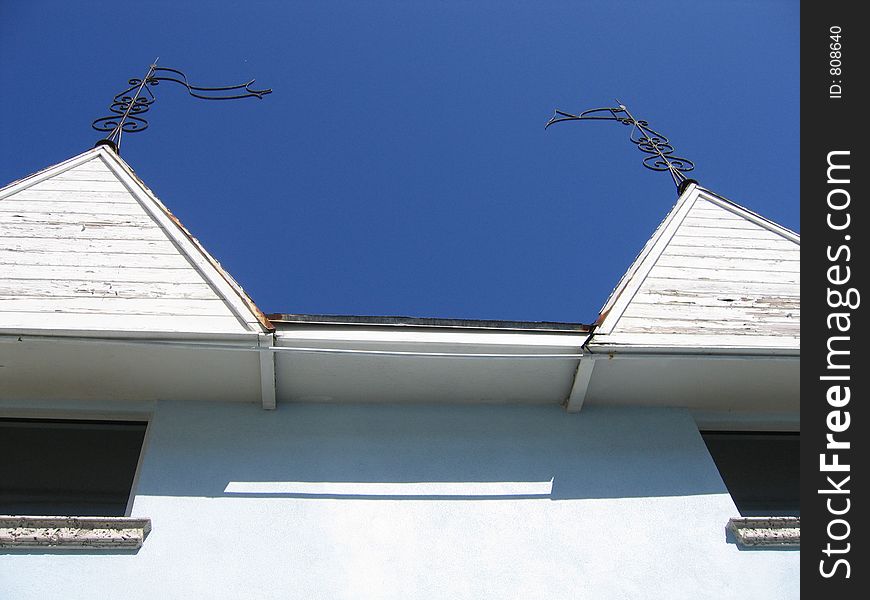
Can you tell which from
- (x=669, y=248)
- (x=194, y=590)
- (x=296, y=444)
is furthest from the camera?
(x=669, y=248)

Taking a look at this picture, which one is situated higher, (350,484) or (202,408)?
(202,408)

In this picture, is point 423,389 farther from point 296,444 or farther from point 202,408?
point 202,408

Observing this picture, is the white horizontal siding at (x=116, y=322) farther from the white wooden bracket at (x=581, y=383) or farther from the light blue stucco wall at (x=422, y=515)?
the white wooden bracket at (x=581, y=383)

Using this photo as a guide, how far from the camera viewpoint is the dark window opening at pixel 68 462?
16.0 feet

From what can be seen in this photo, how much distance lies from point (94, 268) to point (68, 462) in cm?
119

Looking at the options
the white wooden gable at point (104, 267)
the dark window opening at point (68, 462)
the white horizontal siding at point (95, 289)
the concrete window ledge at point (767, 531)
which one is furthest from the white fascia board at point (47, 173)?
the concrete window ledge at point (767, 531)

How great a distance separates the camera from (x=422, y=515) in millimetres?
4445

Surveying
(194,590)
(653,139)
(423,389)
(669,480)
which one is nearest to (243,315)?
(423,389)

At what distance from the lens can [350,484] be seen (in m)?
4.60

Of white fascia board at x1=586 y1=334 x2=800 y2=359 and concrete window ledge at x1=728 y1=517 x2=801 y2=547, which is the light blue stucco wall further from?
white fascia board at x1=586 y1=334 x2=800 y2=359

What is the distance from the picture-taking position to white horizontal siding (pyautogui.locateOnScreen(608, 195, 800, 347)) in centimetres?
535

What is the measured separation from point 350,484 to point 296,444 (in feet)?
1.47
